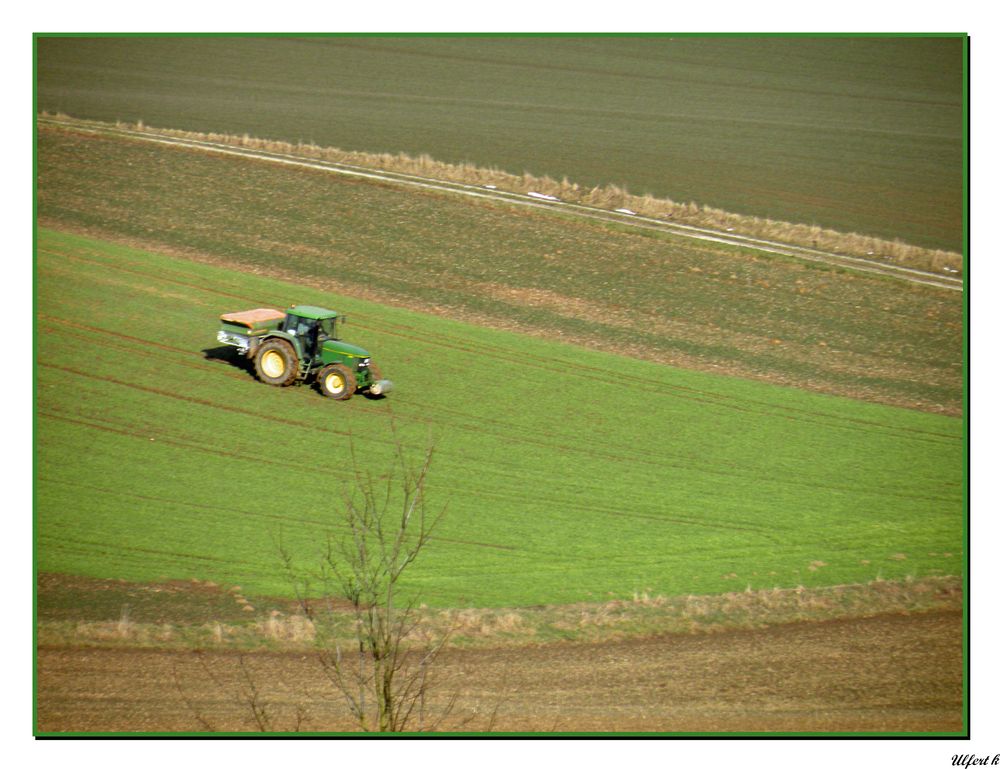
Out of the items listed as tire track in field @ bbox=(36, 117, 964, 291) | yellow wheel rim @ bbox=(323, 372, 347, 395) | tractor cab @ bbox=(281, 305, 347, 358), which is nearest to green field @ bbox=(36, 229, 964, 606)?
yellow wheel rim @ bbox=(323, 372, 347, 395)

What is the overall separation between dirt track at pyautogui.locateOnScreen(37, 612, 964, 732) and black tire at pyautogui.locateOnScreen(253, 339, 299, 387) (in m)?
7.29

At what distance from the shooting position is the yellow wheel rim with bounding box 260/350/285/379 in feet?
67.1

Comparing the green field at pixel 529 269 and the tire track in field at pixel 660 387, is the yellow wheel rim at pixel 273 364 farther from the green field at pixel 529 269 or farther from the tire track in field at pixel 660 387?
the green field at pixel 529 269

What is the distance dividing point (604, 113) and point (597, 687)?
2215 centimetres

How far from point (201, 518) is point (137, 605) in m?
2.12

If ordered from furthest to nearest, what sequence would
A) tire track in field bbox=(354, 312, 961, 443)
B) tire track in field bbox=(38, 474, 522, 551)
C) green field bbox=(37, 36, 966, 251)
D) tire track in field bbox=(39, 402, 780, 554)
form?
green field bbox=(37, 36, 966, 251) < tire track in field bbox=(354, 312, 961, 443) < tire track in field bbox=(39, 402, 780, 554) < tire track in field bbox=(38, 474, 522, 551)

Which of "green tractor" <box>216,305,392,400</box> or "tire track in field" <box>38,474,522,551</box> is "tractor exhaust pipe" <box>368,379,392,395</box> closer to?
"green tractor" <box>216,305,392,400</box>

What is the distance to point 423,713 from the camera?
43.2 ft

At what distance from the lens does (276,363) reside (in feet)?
67.3

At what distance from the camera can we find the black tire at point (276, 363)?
2022cm

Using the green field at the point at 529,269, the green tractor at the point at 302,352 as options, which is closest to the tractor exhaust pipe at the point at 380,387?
the green tractor at the point at 302,352

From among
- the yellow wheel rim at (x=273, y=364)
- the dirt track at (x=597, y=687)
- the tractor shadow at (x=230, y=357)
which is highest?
the tractor shadow at (x=230, y=357)

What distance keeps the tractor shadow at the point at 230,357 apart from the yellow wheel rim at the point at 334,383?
1.61 m

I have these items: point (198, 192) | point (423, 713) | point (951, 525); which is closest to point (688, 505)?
point (951, 525)
